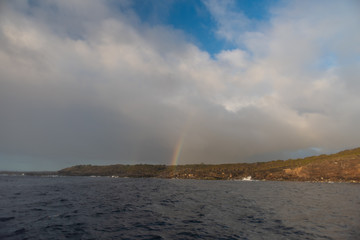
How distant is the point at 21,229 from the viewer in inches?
771

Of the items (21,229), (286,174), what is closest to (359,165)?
(286,174)

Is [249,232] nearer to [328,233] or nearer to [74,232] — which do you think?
[328,233]

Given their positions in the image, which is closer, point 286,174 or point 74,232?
point 74,232

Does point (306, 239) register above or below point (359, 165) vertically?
below

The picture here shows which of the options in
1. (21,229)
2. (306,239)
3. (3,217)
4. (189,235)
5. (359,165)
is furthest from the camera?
(359,165)

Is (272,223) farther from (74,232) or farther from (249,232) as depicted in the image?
(74,232)

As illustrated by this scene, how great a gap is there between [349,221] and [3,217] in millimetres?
39264

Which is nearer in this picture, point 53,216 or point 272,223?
point 272,223

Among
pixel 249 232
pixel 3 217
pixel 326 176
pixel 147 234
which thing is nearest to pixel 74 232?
pixel 147 234

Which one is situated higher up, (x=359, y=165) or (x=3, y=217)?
(x=359, y=165)

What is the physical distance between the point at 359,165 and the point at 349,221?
12213cm

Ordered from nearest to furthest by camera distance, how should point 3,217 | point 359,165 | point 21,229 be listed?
point 21,229 < point 3,217 < point 359,165

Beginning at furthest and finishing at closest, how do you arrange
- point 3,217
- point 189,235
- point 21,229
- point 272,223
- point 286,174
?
point 286,174, point 3,217, point 272,223, point 21,229, point 189,235

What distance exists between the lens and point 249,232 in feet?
61.8
